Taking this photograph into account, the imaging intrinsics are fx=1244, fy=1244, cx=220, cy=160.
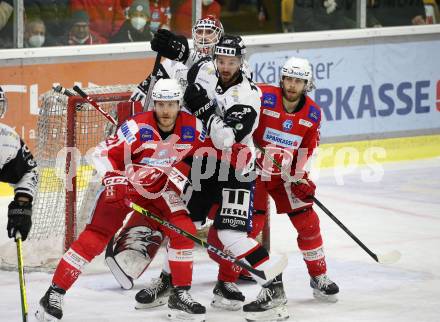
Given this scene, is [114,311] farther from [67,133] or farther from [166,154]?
[67,133]

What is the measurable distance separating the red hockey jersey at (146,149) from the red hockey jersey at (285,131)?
46cm

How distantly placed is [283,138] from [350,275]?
1.03 m

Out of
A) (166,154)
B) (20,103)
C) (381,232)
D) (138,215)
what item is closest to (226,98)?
(166,154)

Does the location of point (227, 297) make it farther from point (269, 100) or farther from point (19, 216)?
point (19, 216)

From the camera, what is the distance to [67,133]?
Result: 6852 mm

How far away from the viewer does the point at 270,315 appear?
5.89 metres

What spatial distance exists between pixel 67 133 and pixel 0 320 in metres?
1.40

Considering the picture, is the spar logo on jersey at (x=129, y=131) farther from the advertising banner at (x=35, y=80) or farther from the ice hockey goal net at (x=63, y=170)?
the advertising banner at (x=35, y=80)

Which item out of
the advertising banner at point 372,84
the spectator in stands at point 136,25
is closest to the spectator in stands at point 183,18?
the spectator in stands at point 136,25

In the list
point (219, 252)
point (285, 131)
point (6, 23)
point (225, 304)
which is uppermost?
Result: point (6, 23)

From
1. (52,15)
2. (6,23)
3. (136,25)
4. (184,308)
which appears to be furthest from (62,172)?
(136,25)

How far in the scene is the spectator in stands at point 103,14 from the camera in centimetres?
887

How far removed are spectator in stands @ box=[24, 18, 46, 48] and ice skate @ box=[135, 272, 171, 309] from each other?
288cm

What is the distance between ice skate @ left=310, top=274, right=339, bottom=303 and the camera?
20.6 ft
